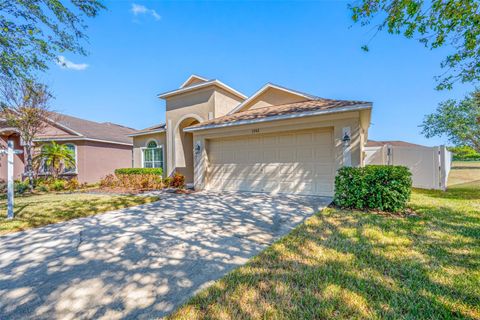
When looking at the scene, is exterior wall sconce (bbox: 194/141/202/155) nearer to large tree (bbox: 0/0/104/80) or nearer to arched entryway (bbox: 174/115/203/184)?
arched entryway (bbox: 174/115/203/184)

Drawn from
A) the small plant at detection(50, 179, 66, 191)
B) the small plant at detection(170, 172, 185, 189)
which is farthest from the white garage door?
the small plant at detection(50, 179, 66, 191)

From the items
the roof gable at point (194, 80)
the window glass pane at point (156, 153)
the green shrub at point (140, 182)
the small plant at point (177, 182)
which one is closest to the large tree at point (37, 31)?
the green shrub at point (140, 182)

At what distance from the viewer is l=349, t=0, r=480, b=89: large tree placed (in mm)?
5660

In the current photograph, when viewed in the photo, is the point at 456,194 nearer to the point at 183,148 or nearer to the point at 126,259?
the point at 126,259

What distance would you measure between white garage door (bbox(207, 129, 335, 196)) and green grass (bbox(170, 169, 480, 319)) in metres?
4.03

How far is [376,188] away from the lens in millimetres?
6215

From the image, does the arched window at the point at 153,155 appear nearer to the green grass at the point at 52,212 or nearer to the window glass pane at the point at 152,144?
the window glass pane at the point at 152,144

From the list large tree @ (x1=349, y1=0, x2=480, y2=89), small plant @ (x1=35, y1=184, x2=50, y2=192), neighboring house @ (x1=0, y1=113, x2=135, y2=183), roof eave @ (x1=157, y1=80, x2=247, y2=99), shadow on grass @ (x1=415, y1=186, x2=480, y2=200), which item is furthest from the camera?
neighboring house @ (x1=0, y1=113, x2=135, y2=183)

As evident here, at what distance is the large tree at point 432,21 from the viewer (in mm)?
5660

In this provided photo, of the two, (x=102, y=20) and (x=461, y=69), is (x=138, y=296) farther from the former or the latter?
(x=461, y=69)

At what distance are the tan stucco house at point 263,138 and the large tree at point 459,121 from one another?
57.3ft

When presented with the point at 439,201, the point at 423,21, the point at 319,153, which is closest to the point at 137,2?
the point at 319,153

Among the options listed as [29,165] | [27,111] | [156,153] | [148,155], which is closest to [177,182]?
[156,153]

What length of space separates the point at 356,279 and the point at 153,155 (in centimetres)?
1433
